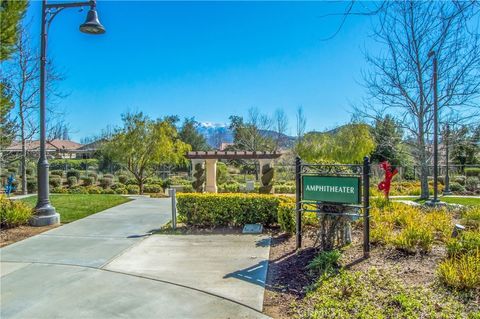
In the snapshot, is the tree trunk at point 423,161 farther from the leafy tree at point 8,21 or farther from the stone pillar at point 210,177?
the leafy tree at point 8,21

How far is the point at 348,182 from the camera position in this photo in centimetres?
540

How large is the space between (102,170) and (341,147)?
2104 cm

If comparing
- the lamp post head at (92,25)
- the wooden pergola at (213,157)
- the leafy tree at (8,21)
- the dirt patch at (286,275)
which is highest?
the lamp post head at (92,25)

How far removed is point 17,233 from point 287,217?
549cm

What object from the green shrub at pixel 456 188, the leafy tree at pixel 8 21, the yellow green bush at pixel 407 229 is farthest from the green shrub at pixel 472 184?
the leafy tree at pixel 8 21

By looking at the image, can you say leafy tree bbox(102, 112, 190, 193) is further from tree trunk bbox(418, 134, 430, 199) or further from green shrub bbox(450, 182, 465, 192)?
green shrub bbox(450, 182, 465, 192)

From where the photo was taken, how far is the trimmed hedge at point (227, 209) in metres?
7.59

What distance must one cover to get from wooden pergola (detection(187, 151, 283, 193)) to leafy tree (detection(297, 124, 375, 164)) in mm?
10129

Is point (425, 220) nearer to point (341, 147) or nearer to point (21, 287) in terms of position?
point (21, 287)

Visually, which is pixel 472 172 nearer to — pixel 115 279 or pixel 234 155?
pixel 234 155

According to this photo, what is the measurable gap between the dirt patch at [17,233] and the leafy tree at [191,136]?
32229mm

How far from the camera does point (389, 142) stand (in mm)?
13711

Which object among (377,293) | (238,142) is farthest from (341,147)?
(377,293)

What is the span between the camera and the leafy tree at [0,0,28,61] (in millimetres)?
5223
